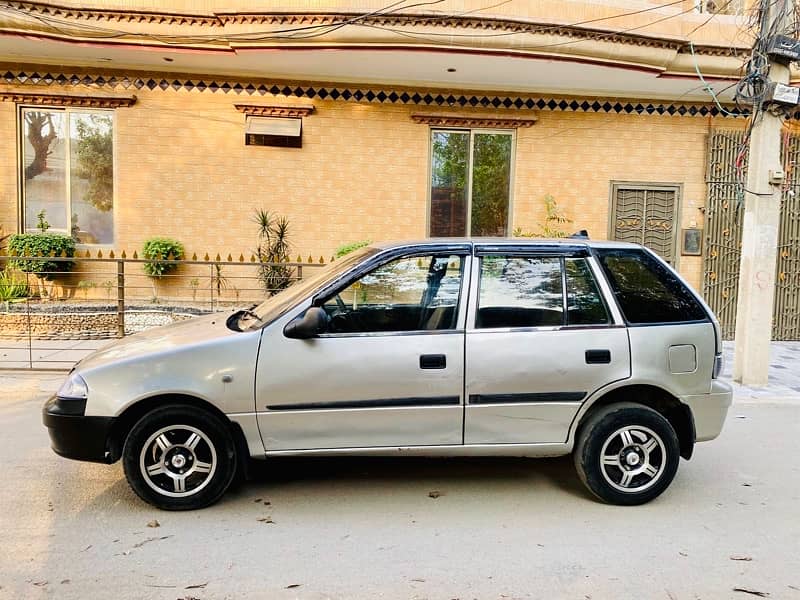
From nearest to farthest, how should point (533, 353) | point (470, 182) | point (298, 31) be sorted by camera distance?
point (533, 353) < point (298, 31) < point (470, 182)

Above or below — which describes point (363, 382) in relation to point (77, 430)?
above

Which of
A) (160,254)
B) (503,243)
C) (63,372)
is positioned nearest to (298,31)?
(160,254)

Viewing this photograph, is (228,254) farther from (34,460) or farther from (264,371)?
(264,371)

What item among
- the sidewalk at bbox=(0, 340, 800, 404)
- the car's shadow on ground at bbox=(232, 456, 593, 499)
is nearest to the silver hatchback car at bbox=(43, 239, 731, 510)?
the car's shadow on ground at bbox=(232, 456, 593, 499)

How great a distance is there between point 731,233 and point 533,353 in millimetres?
9009

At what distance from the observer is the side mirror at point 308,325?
3830 millimetres

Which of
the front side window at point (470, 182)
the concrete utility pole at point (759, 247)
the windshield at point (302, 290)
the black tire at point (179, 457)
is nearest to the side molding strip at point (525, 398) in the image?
the windshield at point (302, 290)

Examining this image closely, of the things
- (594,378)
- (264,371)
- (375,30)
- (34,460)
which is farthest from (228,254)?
(594,378)

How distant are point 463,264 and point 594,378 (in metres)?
1.17

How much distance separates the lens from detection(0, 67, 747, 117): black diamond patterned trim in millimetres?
10336

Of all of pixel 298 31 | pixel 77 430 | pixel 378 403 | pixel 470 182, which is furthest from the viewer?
pixel 470 182

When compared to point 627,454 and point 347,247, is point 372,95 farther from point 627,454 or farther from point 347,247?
point 627,454

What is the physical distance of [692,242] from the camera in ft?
36.7

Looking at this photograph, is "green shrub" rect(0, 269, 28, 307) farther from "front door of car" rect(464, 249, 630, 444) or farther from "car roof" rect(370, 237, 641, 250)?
"front door of car" rect(464, 249, 630, 444)
